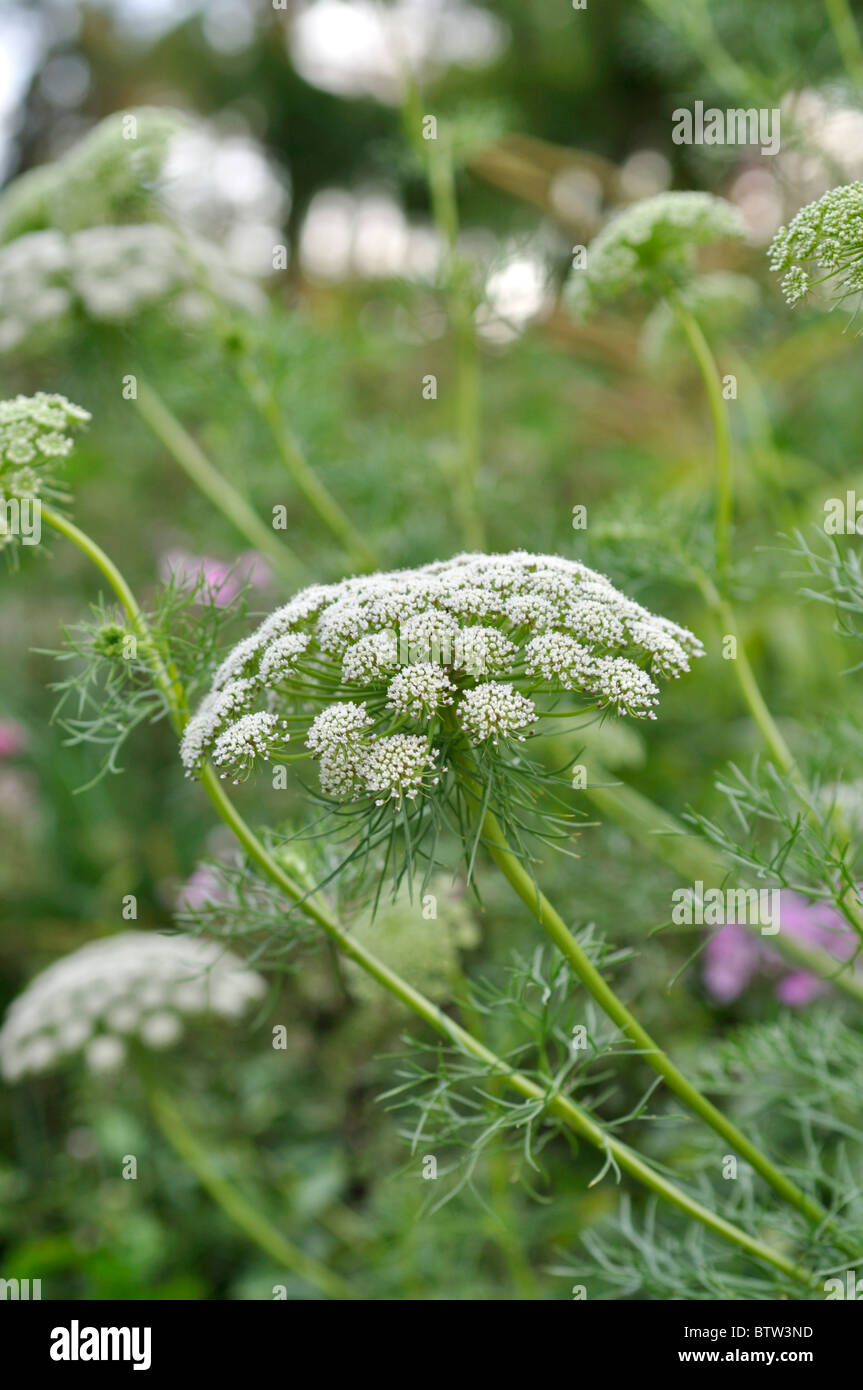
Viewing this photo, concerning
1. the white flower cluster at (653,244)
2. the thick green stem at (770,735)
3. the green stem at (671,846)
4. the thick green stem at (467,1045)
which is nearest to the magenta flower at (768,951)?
the green stem at (671,846)

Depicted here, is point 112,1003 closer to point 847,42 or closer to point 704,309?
point 704,309

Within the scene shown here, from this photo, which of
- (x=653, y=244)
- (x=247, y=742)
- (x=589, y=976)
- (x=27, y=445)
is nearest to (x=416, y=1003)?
(x=589, y=976)

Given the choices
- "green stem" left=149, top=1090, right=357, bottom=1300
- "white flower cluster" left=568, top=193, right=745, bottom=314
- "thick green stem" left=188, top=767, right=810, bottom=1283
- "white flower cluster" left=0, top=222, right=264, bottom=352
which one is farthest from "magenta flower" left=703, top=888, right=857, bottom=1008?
"white flower cluster" left=0, top=222, right=264, bottom=352

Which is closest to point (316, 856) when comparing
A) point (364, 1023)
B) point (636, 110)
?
point (364, 1023)

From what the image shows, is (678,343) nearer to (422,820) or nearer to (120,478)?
(422,820)

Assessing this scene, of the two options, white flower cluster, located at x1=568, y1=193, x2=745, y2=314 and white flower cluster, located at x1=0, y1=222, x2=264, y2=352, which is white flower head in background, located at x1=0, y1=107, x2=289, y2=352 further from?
white flower cluster, located at x1=568, y1=193, x2=745, y2=314

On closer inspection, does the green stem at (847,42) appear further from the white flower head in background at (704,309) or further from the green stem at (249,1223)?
the green stem at (249,1223)
